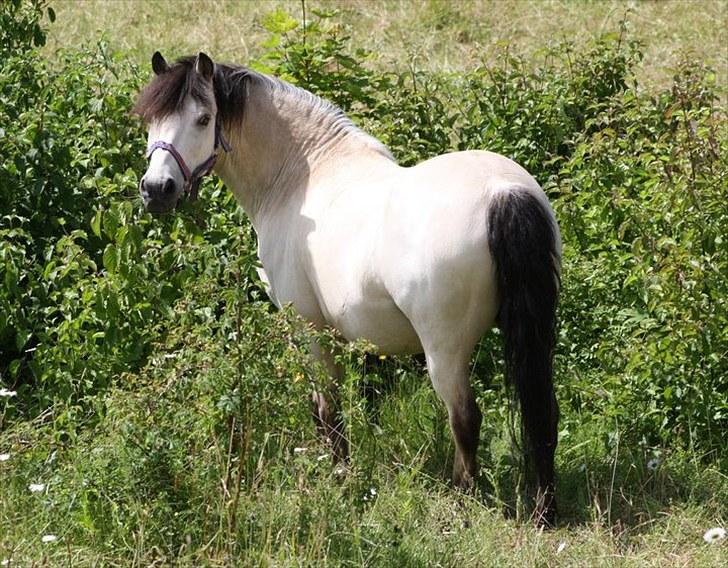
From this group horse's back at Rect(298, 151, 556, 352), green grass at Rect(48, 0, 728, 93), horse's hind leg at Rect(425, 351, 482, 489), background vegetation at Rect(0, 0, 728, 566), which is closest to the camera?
background vegetation at Rect(0, 0, 728, 566)

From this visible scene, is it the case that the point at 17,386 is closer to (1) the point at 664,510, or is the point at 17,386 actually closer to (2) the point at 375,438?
(2) the point at 375,438

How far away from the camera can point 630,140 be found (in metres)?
6.84

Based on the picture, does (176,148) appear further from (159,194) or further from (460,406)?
(460,406)

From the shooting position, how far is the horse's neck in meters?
5.44

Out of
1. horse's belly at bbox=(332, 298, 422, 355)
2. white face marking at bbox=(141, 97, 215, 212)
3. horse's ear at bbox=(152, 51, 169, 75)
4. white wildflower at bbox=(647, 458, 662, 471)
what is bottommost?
white wildflower at bbox=(647, 458, 662, 471)

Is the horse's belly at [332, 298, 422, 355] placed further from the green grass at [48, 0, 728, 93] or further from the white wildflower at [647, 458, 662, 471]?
the green grass at [48, 0, 728, 93]

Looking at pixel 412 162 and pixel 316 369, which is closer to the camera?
pixel 316 369

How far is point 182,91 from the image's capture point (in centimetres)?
514

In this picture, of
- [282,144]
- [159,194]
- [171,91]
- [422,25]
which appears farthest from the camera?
[422,25]

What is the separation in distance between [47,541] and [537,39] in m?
7.32

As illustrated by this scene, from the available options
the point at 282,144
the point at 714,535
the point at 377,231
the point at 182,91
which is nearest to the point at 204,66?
the point at 182,91

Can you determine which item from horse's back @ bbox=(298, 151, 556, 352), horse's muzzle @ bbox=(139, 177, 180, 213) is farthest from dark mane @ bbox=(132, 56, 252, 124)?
horse's back @ bbox=(298, 151, 556, 352)

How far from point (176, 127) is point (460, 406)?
1.68 metres

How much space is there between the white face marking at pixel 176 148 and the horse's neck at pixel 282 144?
0.24m
